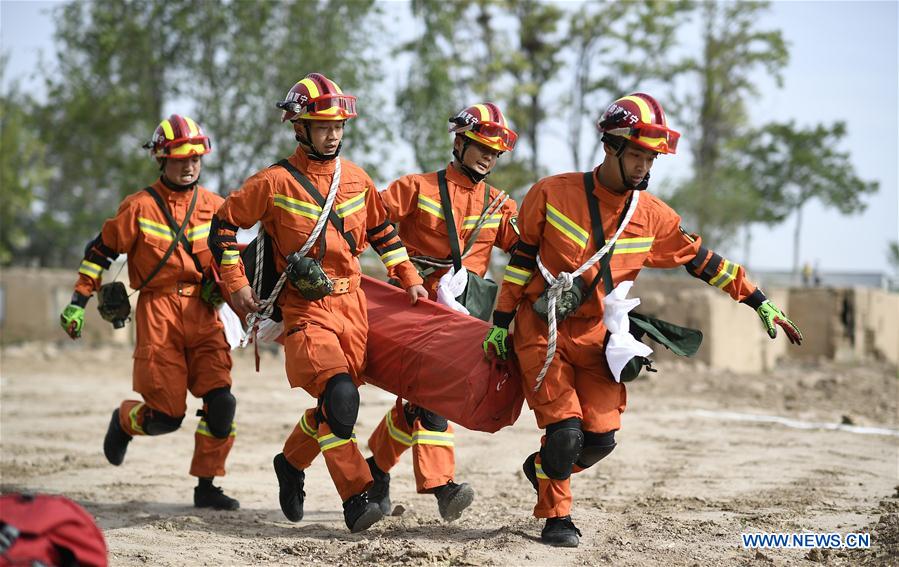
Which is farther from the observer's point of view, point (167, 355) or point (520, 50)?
point (520, 50)

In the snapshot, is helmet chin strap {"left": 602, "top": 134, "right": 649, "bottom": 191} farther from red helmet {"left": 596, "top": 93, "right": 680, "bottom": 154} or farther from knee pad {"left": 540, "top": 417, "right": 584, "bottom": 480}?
knee pad {"left": 540, "top": 417, "right": 584, "bottom": 480}

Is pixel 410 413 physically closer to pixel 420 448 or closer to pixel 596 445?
pixel 420 448

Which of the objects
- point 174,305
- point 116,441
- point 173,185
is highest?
point 173,185

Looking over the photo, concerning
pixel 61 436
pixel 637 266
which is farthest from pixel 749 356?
pixel 637 266

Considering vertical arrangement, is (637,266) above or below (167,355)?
above

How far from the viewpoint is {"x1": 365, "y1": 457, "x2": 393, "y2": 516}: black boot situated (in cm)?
671

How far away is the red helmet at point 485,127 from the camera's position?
659 cm

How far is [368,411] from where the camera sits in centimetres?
1205

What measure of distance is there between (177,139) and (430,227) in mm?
1775

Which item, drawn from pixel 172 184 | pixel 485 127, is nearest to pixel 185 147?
pixel 172 184

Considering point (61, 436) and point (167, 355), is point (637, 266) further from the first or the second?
point (61, 436)

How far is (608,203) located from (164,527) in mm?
3160

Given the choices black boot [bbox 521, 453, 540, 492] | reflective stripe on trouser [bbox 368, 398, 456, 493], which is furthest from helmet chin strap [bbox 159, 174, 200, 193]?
black boot [bbox 521, 453, 540, 492]

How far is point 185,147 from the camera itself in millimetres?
6965
